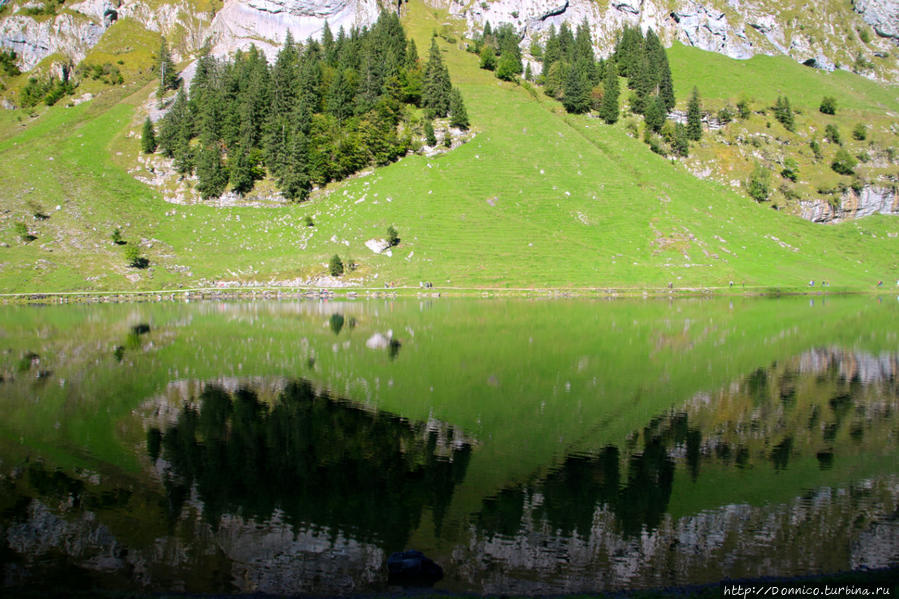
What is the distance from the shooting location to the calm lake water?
12.8 meters

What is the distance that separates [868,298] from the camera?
9194 centimetres

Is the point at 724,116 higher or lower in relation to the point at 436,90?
lower

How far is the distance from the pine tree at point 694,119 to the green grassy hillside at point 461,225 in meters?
15.1

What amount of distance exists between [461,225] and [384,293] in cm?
2359

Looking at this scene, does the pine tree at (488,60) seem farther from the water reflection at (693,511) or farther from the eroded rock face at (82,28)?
the water reflection at (693,511)

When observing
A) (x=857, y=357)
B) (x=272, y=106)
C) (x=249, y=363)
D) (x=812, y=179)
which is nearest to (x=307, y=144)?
(x=272, y=106)

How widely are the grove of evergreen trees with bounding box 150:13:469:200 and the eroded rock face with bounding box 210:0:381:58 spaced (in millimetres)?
19162

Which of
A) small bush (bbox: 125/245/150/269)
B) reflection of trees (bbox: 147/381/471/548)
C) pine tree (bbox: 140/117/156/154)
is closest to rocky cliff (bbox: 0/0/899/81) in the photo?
pine tree (bbox: 140/117/156/154)

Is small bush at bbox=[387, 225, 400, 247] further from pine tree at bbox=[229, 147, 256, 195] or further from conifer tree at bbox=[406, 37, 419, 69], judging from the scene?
conifer tree at bbox=[406, 37, 419, 69]

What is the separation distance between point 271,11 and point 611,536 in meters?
177

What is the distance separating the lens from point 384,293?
86.4 metres

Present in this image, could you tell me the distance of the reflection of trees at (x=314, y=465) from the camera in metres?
15.0

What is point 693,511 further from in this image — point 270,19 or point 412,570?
point 270,19

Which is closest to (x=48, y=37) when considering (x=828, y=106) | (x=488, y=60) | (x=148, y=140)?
(x=148, y=140)
